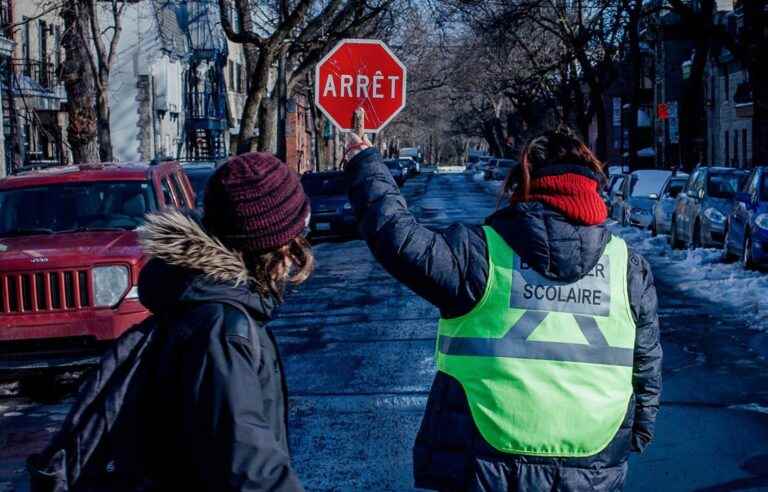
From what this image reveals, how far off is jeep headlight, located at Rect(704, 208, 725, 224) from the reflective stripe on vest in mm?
17928

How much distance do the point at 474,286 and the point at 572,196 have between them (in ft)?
1.46

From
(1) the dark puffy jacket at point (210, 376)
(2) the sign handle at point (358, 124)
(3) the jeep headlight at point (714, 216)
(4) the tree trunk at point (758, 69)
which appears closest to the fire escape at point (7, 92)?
(3) the jeep headlight at point (714, 216)

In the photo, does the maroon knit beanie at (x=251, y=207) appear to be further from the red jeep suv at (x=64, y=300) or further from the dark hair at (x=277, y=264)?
the red jeep suv at (x=64, y=300)

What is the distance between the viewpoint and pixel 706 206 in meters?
21.5

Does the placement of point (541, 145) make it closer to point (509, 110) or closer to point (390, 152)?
point (509, 110)

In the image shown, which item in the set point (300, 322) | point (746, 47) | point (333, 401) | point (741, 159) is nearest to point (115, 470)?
point (333, 401)

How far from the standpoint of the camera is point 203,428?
9.06 ft

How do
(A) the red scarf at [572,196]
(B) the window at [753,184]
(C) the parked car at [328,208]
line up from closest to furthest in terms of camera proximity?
(A) the red scarf at [572,196], (B) the window at [753,184], (C) the parked car at [328,208]

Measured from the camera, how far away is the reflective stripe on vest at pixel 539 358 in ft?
12.1

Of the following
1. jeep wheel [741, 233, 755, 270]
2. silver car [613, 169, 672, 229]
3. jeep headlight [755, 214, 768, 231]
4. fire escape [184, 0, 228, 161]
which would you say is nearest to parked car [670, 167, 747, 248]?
jeep wheel [741, 233, 755, 270]

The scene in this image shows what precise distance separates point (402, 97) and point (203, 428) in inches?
472

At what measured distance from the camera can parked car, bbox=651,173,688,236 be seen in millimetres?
26344

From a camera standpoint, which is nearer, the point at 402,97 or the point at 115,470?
the point at 115,470

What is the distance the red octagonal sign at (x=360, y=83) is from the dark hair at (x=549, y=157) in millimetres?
7437
